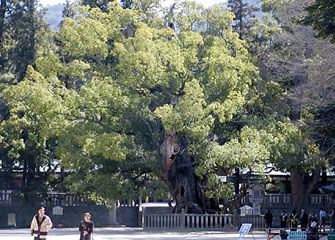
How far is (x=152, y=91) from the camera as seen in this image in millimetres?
36250

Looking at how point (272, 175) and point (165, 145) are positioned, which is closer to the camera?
point (165, 145)

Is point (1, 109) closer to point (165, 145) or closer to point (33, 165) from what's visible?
point (33, 165)

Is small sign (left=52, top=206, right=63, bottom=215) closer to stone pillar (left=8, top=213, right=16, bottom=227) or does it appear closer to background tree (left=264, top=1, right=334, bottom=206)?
stone pillar (left=8, top=213, right=16, bottom=227)

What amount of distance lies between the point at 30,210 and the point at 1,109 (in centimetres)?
720

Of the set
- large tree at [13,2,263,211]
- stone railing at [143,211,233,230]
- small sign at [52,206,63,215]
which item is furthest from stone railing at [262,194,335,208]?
small sign at [52,206,63,215]

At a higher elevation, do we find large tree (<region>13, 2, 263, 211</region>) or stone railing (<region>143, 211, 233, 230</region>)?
large tree (<region>13, 2, 263, 211</region>)

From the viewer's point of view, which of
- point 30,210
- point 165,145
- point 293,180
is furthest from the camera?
point 30,210

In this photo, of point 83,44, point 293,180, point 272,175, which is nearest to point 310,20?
point 83,44

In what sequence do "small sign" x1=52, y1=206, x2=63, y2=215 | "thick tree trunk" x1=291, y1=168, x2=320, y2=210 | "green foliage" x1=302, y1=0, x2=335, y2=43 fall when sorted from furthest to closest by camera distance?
"small sign" x1=52, y1=206, x2=63, y2=215, "thick tree trunk" x1=291, y1=168, x2=320, y2=210, "green foliage" x1=302, y1=0, x2=335, y2=43

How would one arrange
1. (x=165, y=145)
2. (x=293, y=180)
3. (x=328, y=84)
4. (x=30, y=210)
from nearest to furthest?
1. (x=328, y=84)
2. (x=165, y=145)
3. (x=293, y=180)
4. (x=30, y=210)

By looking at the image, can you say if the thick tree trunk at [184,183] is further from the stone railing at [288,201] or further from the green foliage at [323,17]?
the green foliage at [323,17]

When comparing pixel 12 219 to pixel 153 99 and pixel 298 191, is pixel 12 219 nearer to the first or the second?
pixel 153 99

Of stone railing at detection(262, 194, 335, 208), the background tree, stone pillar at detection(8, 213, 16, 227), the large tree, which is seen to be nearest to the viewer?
the background tree

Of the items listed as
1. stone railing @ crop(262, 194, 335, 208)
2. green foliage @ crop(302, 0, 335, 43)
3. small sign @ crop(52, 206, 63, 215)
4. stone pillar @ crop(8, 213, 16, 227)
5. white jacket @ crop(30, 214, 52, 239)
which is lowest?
white jacket @ crop(30, 214, 52, 239)
